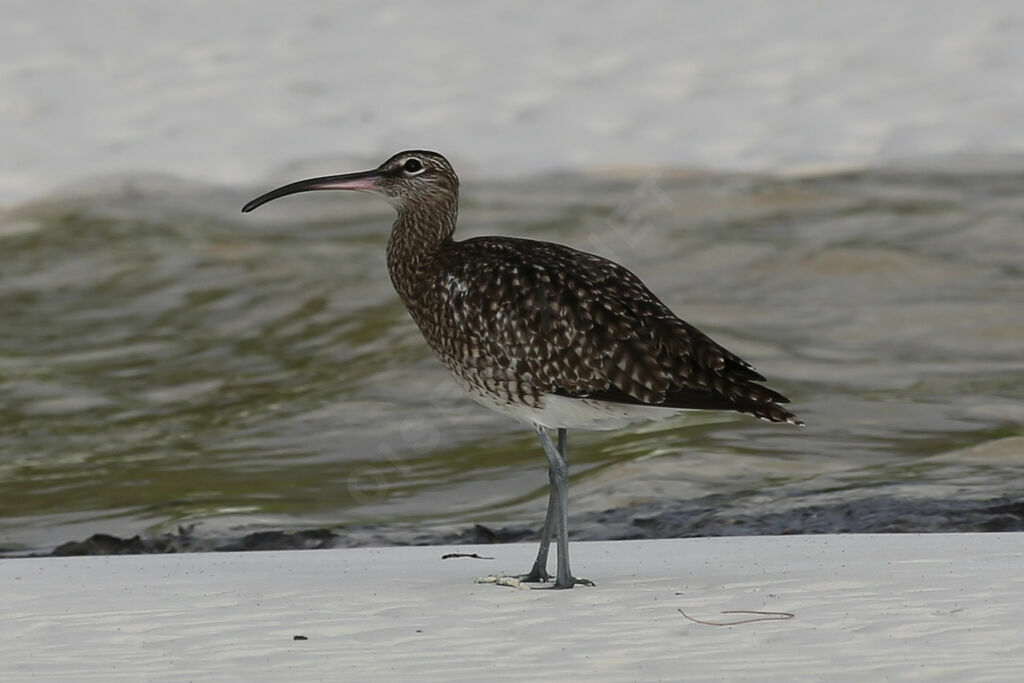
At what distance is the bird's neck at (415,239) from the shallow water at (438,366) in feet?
8.33

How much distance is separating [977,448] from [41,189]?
62.7 feet

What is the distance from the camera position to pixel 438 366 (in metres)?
18.3

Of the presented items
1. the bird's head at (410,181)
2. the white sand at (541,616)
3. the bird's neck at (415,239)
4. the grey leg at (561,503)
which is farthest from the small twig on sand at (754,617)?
the bird's head at (410,181)

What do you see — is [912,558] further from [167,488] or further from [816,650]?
[167,488]

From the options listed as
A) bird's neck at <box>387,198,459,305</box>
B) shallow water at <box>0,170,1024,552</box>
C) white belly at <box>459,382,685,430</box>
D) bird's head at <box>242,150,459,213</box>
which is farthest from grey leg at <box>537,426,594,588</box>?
shallow water at <box>0,170,1024,552</box>

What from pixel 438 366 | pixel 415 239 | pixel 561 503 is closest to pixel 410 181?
pixel 415 239

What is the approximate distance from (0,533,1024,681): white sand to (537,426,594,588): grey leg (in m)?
0.18

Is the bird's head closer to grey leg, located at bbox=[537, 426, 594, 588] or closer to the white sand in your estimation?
grey leg, located at bbox=[537, 426, 594, 588]

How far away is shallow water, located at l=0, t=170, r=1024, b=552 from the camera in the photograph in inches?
514

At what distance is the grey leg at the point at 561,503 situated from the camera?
9.13m

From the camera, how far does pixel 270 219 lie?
1110 inches

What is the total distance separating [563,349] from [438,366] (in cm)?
916

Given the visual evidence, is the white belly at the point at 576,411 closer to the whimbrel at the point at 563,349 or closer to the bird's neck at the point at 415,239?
the whimbrel at the point at 563,349

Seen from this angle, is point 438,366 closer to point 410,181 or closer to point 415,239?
point 410,181
